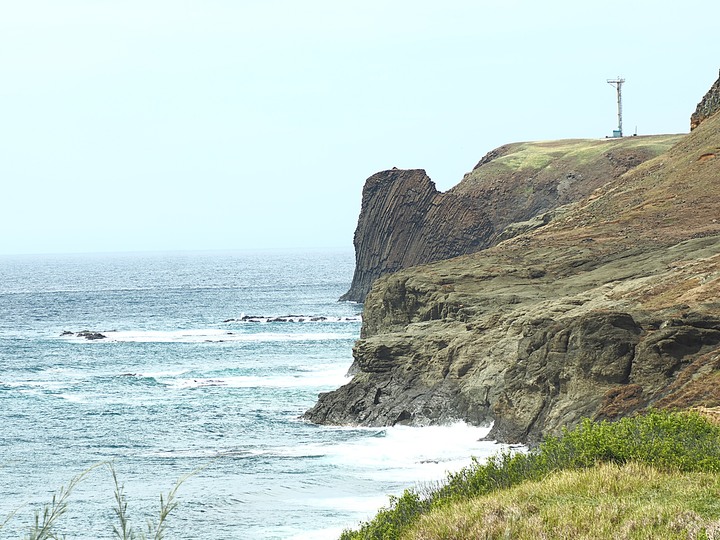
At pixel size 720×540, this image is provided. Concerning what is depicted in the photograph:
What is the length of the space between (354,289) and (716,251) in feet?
306

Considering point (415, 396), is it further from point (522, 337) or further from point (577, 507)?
point (577, 507)

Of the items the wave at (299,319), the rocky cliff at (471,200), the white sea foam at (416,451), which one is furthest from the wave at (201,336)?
the white sea foam at (416,451)

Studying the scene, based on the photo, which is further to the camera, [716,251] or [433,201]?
[433,201]

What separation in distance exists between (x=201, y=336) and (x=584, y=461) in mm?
76170

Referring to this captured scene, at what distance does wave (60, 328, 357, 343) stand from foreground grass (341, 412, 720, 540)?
219ft

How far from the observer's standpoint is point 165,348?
81.1 metres

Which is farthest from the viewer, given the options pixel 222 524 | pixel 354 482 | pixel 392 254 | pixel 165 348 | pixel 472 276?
pixel 392 254

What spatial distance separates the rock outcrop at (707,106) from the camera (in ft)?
263

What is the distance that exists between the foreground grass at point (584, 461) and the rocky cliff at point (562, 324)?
9.74 meters

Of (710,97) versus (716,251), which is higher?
(710,97)

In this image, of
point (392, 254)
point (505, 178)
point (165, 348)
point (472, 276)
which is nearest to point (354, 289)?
point (392, 254)

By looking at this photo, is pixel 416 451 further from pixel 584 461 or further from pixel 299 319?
pixel 299 319

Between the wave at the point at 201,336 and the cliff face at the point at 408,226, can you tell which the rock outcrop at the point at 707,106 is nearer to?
the wave at the point at 201,336

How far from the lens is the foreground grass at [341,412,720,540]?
595 inches
